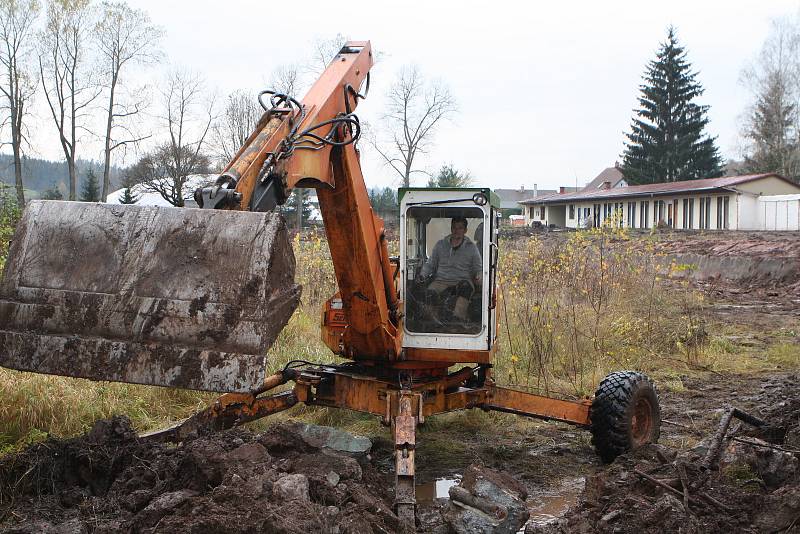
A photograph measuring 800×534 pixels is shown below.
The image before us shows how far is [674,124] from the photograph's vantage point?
51312 mm

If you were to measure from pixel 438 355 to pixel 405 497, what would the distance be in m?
1.84

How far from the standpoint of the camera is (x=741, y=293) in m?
21.5

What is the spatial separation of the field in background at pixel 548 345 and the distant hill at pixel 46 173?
24.2 m

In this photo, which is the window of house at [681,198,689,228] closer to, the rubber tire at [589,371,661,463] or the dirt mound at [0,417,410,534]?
the rubber tire at [589,371,661,463]

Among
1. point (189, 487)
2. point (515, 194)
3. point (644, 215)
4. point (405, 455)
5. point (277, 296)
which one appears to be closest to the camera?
point (277, 296)

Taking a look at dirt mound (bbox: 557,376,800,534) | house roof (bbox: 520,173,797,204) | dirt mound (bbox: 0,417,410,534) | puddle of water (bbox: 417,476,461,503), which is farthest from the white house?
dirt mound (bbox: 0,417,410,534)

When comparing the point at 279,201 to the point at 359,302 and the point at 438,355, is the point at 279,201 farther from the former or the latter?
the point at 438,355

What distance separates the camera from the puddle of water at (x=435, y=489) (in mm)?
6327

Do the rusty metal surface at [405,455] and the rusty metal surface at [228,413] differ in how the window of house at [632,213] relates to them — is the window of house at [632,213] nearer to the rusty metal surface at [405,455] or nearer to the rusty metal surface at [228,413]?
the rusty metal surface at [228,413]

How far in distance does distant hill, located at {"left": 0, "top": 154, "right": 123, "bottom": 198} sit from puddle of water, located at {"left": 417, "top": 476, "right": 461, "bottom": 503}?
1106 inches

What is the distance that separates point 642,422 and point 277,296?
4.41 m

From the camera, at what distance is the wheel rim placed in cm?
733

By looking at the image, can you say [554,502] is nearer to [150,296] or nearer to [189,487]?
[189,487]

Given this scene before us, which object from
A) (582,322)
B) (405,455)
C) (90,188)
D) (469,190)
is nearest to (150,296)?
(405,455)
